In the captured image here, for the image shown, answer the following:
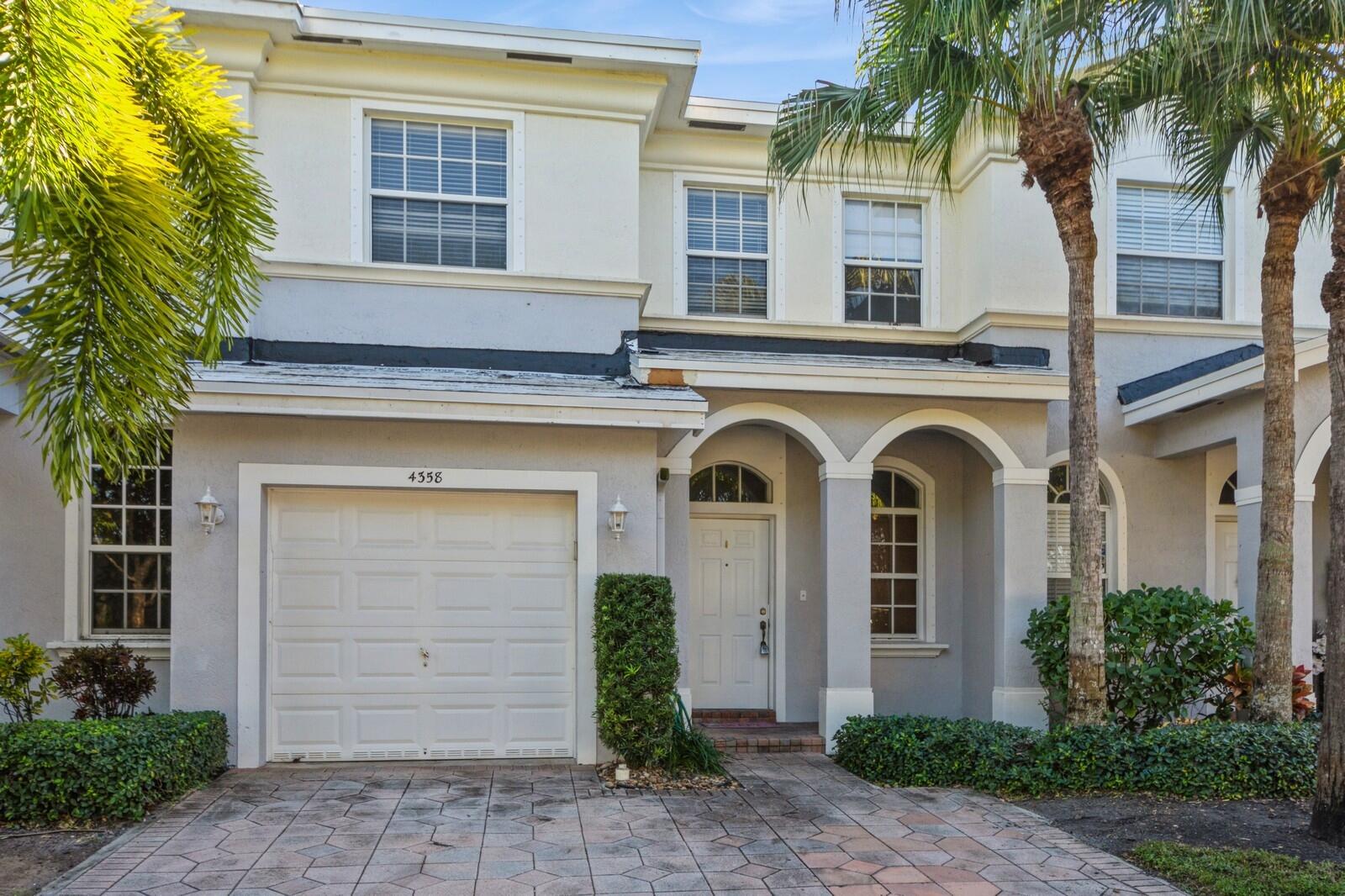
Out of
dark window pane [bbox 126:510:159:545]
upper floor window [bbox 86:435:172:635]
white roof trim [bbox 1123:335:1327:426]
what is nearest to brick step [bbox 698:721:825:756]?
white roof trim [bbox 1123:335:1327:426]

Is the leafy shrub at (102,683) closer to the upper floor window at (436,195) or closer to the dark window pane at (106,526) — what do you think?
the dark window pane at (106,526)

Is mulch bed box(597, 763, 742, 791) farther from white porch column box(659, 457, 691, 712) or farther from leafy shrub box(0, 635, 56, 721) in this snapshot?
leafy shrub box(0, 635, 56, 721)

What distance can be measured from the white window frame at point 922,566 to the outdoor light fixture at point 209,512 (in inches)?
264

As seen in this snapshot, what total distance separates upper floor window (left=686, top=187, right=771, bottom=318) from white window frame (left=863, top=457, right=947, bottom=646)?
2.42 metres

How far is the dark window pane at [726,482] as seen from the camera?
39.0ft

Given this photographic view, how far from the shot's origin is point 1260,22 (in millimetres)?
7539

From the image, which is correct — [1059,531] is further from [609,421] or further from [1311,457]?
[609,421]

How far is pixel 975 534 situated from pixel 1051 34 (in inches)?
212

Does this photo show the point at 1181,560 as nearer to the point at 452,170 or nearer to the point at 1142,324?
the point at 1142,324

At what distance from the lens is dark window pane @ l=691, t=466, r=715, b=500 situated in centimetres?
1184

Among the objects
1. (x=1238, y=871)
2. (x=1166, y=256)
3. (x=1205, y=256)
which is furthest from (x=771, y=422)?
(x=1205, y=256)

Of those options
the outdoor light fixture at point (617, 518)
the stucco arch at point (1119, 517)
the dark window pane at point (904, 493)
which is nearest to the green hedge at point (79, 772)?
the outdoor light fixture at point (617, 518)

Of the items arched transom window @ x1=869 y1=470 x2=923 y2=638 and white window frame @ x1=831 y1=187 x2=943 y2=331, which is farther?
white window frame @ x1=831 y1=187 x2=943 y2=331

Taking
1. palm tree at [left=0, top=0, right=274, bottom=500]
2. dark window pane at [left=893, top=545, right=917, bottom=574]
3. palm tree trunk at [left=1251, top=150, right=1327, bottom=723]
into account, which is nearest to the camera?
palm tree at [left=0, top=0, right=274, bottom=500]
